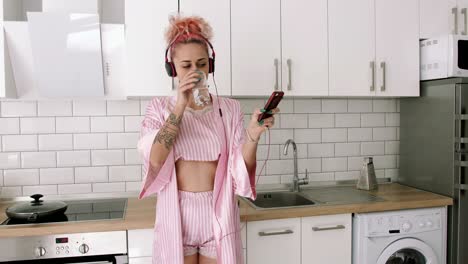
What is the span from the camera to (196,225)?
1593 millimetres

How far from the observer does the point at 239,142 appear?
1609mm

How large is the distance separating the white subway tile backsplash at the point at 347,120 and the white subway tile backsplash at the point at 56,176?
1739 millimetres

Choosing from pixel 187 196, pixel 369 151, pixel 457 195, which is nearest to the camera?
pixel 187 196

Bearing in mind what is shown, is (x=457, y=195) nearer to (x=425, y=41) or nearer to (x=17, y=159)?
(x=425, y=41)

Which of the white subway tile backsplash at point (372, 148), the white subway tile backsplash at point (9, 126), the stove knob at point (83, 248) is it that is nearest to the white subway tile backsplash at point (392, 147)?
the white subway tile backsplash at point (372, 148)

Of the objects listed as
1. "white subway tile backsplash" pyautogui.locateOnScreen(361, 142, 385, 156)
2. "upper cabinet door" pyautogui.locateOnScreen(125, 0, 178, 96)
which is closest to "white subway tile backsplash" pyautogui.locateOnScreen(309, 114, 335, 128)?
"white subway tile backsplash" pyautogui.locateOnScreen(361, 142, 385, 156)

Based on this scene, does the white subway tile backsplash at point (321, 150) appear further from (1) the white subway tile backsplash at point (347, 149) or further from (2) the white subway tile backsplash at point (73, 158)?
(2) the white subway tile backsplash at point (73, 158)

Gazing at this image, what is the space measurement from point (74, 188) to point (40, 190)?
188 millimetres

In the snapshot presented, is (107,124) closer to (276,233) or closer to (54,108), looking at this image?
(54,108)

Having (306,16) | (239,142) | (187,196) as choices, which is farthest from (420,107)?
(187,196)

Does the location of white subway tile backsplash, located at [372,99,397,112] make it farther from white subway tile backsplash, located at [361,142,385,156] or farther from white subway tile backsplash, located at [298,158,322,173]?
white subway tile backsplash, located at [298,158,322,173]

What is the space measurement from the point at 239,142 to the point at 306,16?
1.05 metres

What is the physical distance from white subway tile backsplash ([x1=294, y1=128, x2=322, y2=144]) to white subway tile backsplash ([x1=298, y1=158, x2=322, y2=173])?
0.13 m

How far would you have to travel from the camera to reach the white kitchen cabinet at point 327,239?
2104mm
